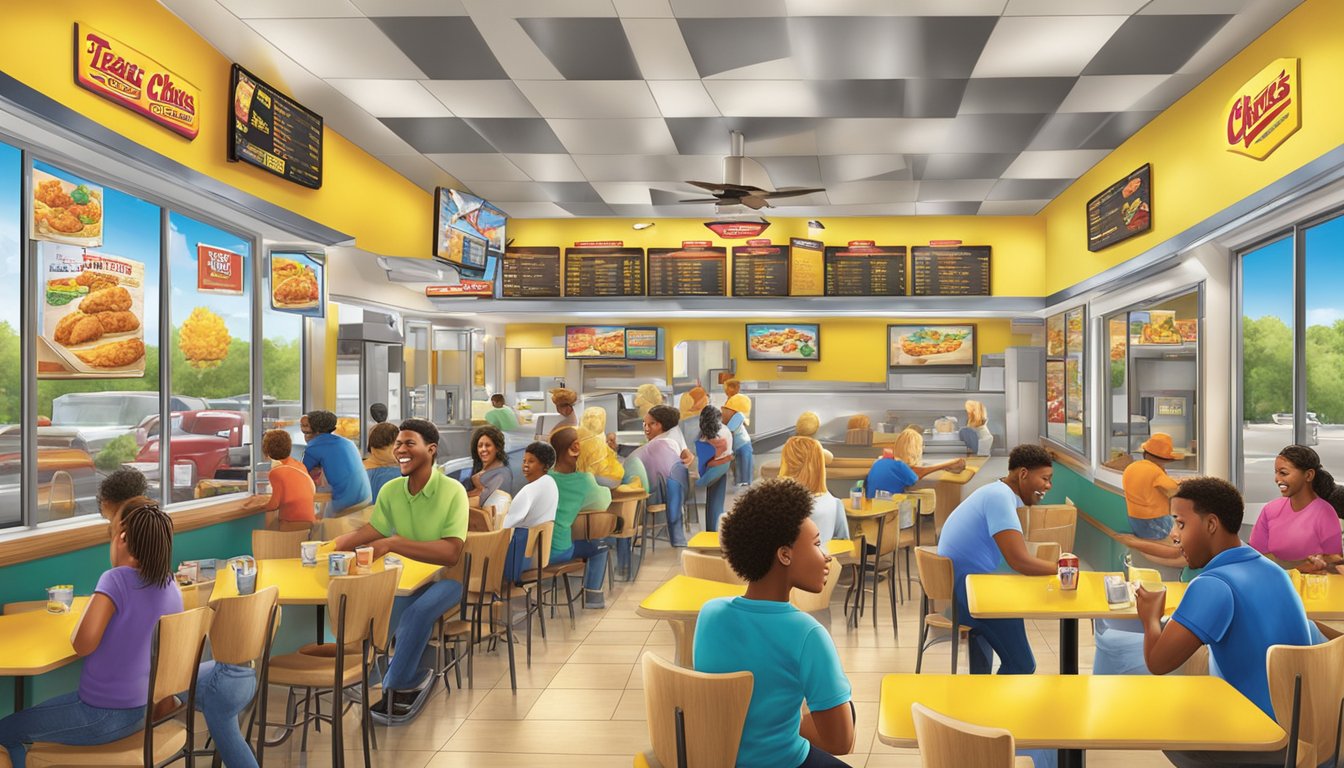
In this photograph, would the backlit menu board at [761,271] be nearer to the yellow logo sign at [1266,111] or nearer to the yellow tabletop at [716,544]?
the yellow logo sign at [1266,111]

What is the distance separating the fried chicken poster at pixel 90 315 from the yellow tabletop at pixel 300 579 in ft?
3.23

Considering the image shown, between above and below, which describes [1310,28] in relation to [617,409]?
above

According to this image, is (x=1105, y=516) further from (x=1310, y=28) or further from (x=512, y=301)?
(x=512, y=301)

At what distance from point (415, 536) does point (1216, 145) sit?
4359 mm

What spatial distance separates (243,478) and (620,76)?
290 cm

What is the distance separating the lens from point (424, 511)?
3840 millimetres

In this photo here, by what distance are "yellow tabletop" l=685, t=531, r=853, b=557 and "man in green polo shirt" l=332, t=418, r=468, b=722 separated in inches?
38.7

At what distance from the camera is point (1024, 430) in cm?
848

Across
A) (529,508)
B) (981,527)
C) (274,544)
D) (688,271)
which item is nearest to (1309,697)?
(981,527)

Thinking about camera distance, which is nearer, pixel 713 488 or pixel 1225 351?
pixel 1225 351

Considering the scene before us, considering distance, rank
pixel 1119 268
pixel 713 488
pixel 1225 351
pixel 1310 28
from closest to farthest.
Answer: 1. pixel 1310 28
2. pixel 1225 351
3. pixel 1119 268
4. pixel 713 488

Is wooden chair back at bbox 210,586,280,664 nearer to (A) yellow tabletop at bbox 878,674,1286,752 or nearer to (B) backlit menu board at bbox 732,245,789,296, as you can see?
(A) yellow tabletop at bbox 878,674,1286,752

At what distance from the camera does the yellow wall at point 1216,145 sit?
3.79 meters

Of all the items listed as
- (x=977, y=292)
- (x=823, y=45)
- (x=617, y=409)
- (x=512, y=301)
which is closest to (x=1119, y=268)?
(x=977, y=292)
